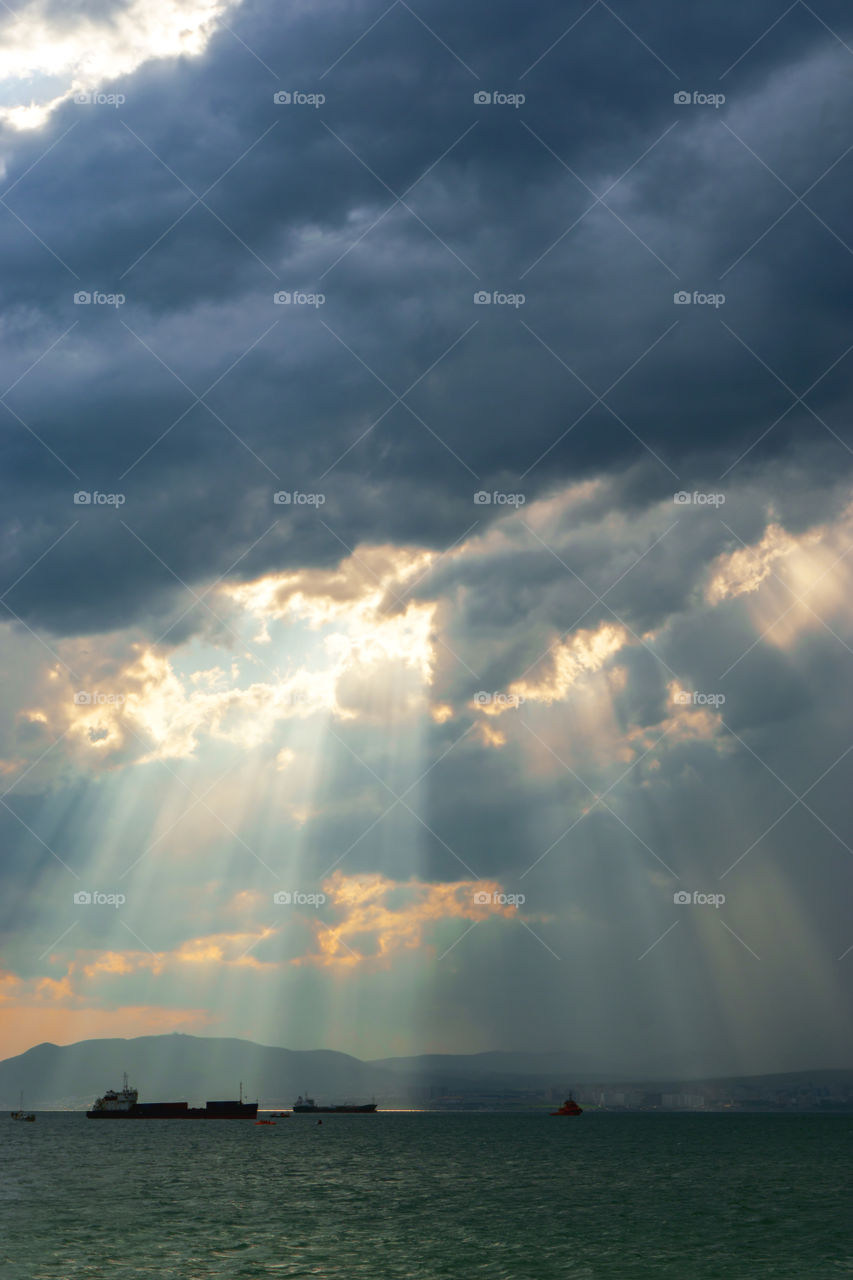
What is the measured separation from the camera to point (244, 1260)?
5394cm

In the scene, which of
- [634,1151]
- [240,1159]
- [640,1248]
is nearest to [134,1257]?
[640,1248]

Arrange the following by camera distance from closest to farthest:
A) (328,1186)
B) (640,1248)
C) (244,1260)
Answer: (244,1260)
(640,1248)
(328,1186)

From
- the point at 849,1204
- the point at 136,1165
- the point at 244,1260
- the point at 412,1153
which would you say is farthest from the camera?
the point at 412,1153

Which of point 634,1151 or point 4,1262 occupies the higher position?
point 4,1262

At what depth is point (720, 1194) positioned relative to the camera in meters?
90.5

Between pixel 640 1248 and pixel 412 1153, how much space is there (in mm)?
108212

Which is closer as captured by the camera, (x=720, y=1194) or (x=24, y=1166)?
(x=720, y=1194)

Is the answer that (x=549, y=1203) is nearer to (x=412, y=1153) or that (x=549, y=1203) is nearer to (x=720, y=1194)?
(x=720, y=1194)

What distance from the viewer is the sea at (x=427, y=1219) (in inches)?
2080

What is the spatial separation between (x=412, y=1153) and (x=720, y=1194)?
77842mm

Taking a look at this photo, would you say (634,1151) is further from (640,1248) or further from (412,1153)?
(640,1248)

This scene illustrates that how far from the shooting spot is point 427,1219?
7162 centimetres

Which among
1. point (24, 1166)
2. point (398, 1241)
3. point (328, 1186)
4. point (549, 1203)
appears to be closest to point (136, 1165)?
point (24, 1166)

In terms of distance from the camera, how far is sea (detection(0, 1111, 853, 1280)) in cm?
5284
